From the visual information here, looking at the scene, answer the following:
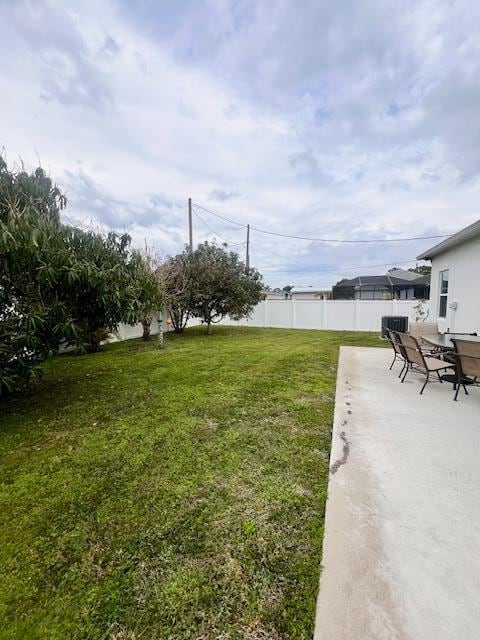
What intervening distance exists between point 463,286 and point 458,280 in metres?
0.38

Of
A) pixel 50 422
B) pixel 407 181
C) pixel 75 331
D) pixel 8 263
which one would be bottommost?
pixel 50 422

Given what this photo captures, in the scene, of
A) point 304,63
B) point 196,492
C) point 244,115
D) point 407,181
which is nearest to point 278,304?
point 407,181

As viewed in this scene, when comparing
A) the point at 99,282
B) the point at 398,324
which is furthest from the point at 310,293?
the point at 99,282

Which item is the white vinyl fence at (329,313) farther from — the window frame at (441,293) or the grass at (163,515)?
the grass at (163,515)

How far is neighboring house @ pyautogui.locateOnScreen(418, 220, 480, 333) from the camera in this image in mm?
6984

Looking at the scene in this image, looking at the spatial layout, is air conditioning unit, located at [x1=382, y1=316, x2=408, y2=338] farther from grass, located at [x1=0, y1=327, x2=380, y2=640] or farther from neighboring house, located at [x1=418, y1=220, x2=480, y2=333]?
grass, located at [x1=0, y1=327, x2=380, y2=640]

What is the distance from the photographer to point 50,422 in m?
4.04

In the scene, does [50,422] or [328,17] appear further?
[328,17]

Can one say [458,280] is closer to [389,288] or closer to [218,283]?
[218,283]

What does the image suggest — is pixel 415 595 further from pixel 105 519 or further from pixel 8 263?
pixel 8 263

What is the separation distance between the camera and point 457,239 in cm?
717

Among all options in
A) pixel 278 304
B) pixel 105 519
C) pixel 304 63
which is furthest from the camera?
pixel 278 304

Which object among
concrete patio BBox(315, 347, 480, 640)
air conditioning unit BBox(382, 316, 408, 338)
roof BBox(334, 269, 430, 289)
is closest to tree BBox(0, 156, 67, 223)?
concrete patio BBox(315, 347, 480, 640)

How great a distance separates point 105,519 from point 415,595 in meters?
2.05
